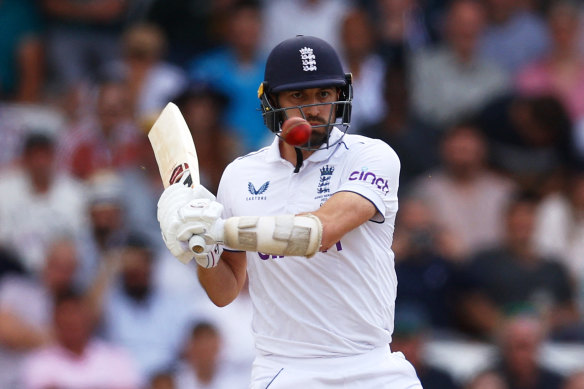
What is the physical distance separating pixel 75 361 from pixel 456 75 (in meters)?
4.40

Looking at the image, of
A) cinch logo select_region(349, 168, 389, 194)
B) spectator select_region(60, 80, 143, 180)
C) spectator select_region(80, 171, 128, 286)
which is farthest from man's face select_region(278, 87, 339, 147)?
spectator select_region(60, 80, 143, 180)

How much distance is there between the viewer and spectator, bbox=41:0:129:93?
10102mm

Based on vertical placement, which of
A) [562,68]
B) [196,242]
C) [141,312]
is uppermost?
[562,68]

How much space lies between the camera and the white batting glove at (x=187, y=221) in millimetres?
4234

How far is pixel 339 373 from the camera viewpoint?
461 cm

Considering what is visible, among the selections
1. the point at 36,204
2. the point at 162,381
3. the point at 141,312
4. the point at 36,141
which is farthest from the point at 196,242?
the point at 36,141

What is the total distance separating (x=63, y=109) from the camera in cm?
996

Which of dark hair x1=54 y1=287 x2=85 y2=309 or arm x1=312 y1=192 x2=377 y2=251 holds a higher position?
arm x1=312 y1=192 x2=377 y2=251

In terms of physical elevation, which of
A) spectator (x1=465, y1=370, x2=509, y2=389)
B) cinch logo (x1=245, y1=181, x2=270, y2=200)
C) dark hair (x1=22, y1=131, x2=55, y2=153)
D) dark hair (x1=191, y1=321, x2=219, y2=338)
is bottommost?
spectator (x1=465, y1=370, x2=509, y2=389)

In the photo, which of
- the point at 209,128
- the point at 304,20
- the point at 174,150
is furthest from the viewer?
the point at 304,20

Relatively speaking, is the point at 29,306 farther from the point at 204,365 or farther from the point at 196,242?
the point at 196,242

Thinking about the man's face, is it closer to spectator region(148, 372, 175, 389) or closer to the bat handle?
the bat handle

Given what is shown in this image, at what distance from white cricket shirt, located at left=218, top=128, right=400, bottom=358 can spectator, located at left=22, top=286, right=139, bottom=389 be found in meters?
3.74

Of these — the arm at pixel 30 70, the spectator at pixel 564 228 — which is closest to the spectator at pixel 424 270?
the spectator at pixel 564 228
